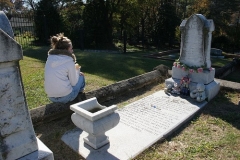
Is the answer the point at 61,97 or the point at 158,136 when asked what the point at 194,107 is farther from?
the point at 61,97

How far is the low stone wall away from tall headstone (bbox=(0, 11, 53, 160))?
1832 mm

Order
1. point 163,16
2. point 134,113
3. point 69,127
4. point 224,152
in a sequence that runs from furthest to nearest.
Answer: point 163,16
point 134,113
point 69,127
point 224,152

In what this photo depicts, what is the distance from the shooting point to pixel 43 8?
15750mm

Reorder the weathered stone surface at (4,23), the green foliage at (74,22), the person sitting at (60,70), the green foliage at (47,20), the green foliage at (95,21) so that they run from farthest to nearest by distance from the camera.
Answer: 1. the green foliage at (95,21)
2. the green foliage at (74,22)
3. the green foliage at (47,20)
4. the person sitting at (60,70)
5. the weathered stone surface at (4,23)

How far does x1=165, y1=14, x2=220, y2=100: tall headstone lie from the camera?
550 centimetres

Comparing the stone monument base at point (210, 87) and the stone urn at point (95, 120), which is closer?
the stone urn at point (95, 120)

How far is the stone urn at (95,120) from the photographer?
3121mm

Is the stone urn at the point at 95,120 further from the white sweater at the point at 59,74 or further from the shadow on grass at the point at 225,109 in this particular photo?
the shadow on grass at the point at 225,109

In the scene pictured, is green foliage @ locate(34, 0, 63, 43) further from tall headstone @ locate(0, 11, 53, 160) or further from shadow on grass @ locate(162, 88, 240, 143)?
tall headstone @ locate(0, 11, 53, 160)

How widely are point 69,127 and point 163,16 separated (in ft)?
60.1

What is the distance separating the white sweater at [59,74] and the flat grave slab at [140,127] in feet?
2.76

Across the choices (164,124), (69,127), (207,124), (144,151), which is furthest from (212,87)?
(69,127)

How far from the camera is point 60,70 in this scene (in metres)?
4.06


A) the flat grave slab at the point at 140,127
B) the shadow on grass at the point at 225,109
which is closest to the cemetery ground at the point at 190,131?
the shadow on grass at the point at 225,109
